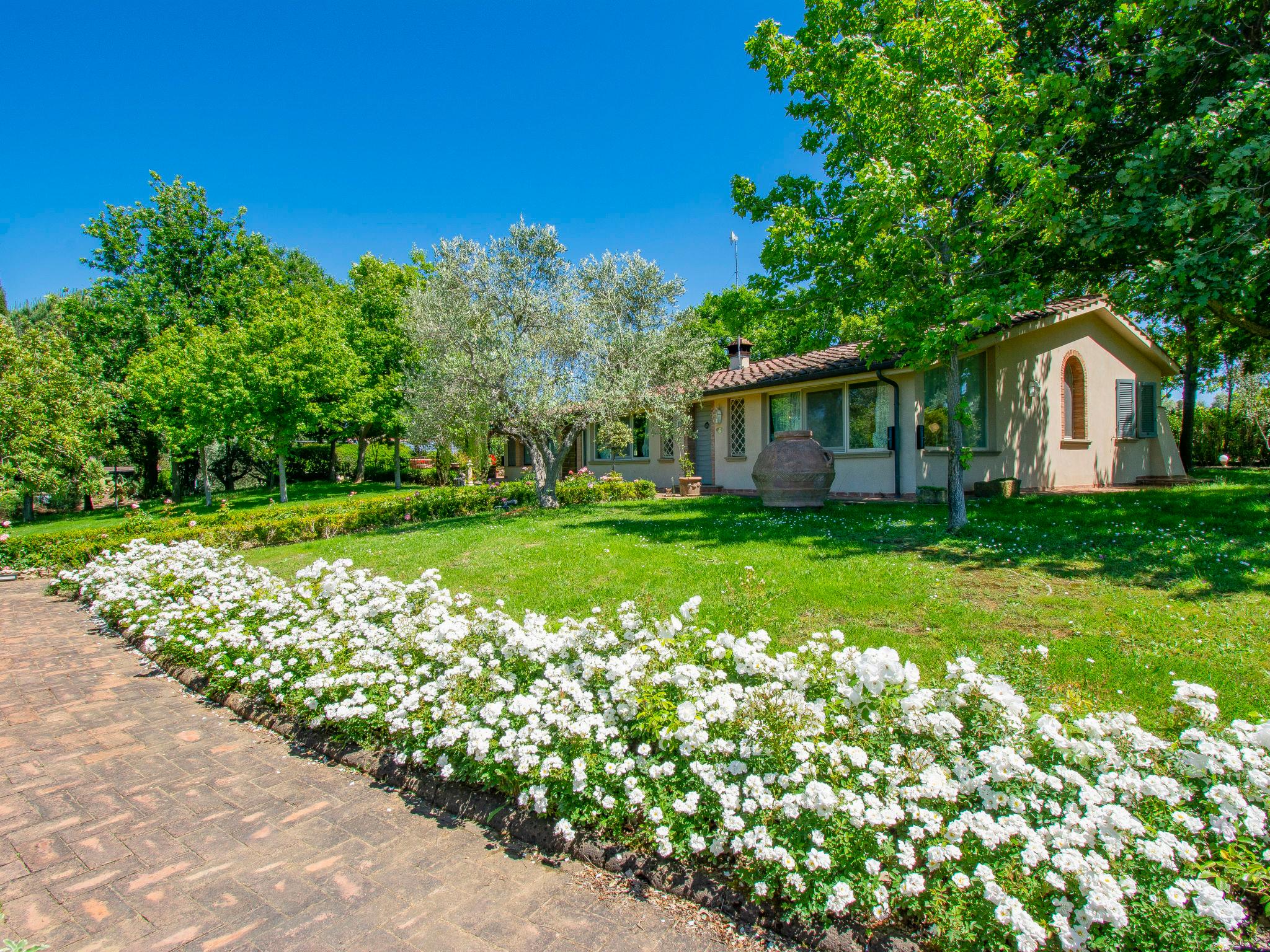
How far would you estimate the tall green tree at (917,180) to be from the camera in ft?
26.3

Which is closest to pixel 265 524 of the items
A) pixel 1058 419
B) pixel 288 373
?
pixel 288 373

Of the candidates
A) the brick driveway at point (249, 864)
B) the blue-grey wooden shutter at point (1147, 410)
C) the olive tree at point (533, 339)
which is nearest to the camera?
the brick driveway at point (249, 864)

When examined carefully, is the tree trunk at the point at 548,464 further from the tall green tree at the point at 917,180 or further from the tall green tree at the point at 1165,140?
the tall green tree at the point at 1165,140

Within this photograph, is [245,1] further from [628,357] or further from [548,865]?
[548,865]

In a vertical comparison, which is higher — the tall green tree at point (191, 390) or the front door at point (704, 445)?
the tall green tree at point (191, 390)

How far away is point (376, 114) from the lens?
13.9m

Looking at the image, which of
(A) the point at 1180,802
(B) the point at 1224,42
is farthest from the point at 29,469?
(B) the point at 1224,42

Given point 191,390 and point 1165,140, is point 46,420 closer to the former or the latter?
point 191,390

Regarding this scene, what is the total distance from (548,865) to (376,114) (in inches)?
624

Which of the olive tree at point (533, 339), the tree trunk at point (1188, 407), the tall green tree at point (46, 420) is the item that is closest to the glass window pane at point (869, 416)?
the olive tree at point (533, 339)

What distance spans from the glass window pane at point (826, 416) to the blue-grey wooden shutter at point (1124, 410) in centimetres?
711

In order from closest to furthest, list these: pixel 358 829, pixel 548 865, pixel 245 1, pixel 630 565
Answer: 1. pixel 548 865
2. pixel 358 829
3. pixel 630 565
4. pixel 245 1

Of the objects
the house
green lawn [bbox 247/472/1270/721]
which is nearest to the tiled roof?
the house

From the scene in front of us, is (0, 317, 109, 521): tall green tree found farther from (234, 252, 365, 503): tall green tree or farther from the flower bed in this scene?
the flower bed
